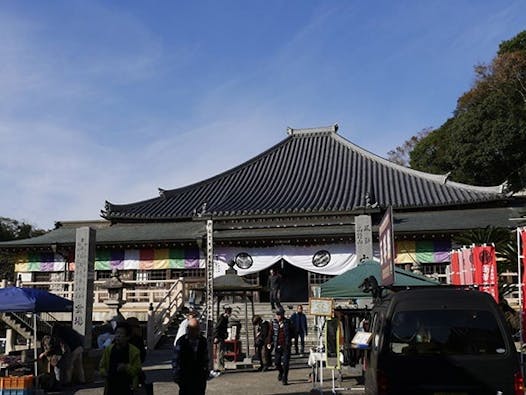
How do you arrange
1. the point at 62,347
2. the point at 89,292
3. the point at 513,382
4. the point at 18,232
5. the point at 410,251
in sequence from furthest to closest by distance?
the point at 18,232, the point at 410,251, the point at 89,292, the point at 62,347, the point at 513,382

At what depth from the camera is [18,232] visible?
6012cm

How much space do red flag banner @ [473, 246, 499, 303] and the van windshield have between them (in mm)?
6492

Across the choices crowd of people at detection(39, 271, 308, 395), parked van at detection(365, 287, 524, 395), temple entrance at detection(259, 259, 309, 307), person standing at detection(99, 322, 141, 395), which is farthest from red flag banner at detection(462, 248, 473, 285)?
temple entrance at detection(259, 259, 309, 307)

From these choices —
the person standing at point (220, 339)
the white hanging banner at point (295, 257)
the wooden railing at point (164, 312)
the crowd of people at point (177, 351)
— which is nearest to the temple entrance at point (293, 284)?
the white hanging banner at point (295, 257)

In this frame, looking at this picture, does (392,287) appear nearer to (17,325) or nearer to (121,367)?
(121,367)

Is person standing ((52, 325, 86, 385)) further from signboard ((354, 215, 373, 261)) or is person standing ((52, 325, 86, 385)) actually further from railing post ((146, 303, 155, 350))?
signboard ((354, 215, 373, 261))

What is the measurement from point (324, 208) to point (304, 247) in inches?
89.7

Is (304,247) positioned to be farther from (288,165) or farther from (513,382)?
(513,382)

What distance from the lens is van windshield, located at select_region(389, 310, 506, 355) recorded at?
6.17 meters

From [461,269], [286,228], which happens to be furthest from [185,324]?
[286,228]

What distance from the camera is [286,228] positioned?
26484mm

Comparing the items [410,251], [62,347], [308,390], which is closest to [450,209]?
[410,251]

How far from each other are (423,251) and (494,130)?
15.6 m

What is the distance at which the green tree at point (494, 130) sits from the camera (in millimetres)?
36375
